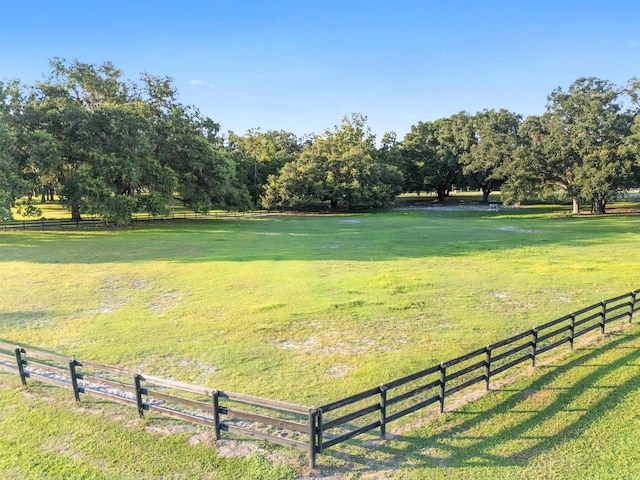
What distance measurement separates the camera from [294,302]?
13.6m

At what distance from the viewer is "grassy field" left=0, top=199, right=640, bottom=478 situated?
8.89m

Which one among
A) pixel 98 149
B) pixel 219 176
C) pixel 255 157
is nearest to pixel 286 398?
pixel 98 149

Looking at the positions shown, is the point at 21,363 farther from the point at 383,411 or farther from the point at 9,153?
the point at 9,153

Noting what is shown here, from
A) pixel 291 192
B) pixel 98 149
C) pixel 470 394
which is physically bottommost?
pixel 470 394

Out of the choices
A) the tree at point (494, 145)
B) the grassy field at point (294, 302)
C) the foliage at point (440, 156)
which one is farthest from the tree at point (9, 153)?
the foliage at point (440, 156)

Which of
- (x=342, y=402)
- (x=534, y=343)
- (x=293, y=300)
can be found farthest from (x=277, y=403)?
(x=293, y=300)

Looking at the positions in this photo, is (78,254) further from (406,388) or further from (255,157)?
(255,157)

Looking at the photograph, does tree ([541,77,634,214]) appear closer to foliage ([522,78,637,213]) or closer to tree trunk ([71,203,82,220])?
→ foliage ([522,78,637,213])

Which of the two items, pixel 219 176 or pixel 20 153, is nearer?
pixel 20 153

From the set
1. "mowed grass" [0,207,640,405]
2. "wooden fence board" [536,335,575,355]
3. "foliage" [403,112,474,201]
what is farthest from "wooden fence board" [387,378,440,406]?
"foliage" [403,112,474,201]

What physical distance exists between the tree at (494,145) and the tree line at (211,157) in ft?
0.56

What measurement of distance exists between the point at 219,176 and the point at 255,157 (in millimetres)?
22765

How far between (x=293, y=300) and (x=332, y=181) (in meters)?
42.0

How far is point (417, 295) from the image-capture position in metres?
14.3
